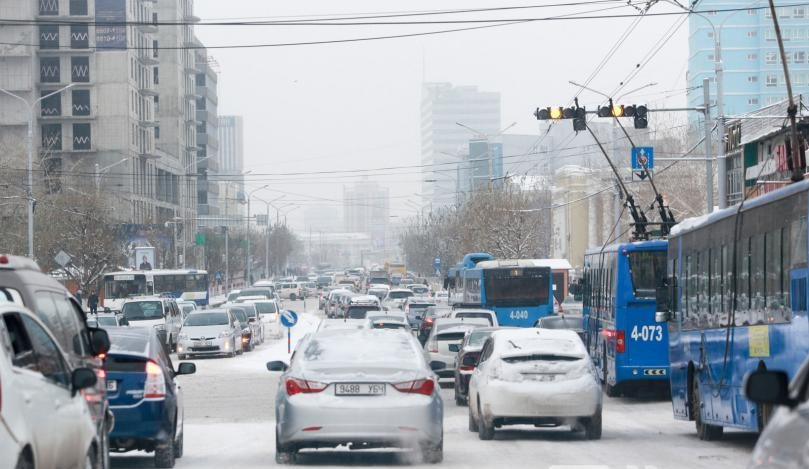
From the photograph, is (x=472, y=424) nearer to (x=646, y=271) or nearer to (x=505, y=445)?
(x=505, y=445)

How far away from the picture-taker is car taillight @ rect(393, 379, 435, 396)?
48.5 ft

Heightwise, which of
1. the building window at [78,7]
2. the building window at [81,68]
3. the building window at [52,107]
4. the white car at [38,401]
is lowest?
the white car at [38,401]

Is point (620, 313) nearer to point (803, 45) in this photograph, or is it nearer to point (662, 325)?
point (662, 325)

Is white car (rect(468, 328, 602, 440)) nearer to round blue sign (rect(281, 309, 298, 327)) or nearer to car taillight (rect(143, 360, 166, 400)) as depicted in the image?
car taillight (rect(143, 360, 166, 400))

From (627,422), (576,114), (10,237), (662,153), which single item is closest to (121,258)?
(10,237)

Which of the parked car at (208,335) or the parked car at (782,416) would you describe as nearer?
the parked car at (782,416)

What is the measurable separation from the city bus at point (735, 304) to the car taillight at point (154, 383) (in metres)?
6.04

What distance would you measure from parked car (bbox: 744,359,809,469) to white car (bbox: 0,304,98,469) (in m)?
3.57

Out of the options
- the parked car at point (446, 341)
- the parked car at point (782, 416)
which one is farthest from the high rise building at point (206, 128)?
the parked car at point (782, 416)

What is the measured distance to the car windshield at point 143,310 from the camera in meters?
50.3

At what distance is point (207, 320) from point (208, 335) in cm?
100

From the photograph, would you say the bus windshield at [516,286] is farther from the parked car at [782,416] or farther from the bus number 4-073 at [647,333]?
the parked car at [782,416]

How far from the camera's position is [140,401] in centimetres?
1484

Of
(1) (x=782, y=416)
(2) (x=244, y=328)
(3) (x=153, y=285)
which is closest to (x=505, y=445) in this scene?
(1) (x=782, y=416)
